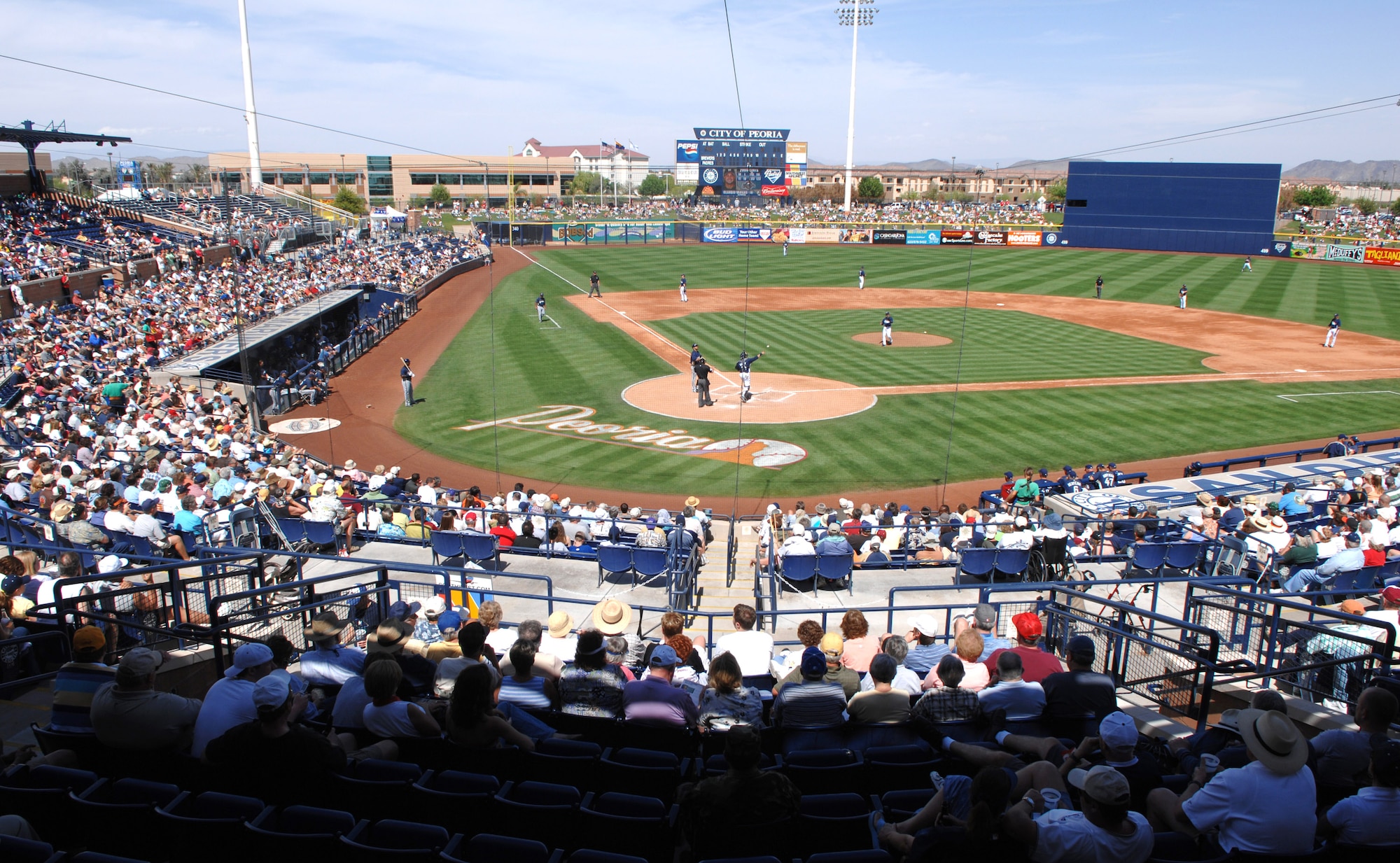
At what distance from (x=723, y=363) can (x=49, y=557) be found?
79.2ft

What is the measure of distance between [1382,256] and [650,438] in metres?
68.8

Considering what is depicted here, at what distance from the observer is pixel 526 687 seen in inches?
243

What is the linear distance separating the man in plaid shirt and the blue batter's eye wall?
257 feet

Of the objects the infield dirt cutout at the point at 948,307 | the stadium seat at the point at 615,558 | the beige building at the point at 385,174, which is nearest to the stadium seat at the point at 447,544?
the stadium seat at the point at 615,558

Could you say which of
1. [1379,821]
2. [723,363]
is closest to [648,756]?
[1379,821]

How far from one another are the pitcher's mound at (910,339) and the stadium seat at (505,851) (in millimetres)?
33018

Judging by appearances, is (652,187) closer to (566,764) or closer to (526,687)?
(526,687)

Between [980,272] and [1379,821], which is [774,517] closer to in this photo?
[1379,821]

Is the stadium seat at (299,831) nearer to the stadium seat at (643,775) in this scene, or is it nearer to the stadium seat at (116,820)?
the stadium seat at (116,820)

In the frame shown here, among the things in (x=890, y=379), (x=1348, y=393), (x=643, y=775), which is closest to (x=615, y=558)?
(x=643, y=775)

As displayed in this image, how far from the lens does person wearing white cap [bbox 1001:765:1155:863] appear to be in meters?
4.11

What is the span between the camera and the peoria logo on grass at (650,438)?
22453 millimetres

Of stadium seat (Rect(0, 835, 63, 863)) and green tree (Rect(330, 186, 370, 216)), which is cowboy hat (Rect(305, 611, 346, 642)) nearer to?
stadium seat (Rect(0, 835, 63, 863))

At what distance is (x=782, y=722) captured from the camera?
5.89 meters
